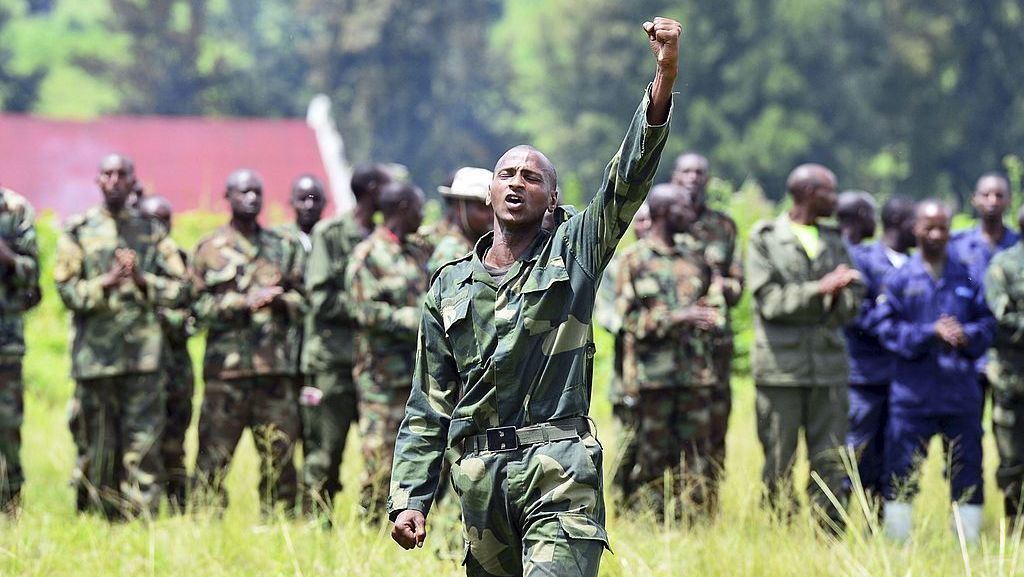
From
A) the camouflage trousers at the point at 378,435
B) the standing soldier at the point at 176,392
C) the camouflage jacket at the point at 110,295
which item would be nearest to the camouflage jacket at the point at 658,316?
the camouflage trousers at the point at 378,435

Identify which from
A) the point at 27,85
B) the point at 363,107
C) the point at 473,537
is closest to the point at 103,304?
the point at 473,537

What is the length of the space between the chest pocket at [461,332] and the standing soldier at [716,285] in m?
4.18

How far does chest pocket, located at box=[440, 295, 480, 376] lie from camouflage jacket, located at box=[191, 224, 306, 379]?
452 cm

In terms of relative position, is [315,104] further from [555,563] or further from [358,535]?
[555,563]

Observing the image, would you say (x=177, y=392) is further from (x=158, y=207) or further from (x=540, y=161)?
(x=540, y=161)

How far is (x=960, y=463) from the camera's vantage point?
9336 millimetres

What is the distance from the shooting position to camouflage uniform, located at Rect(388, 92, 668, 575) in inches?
201

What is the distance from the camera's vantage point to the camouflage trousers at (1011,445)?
9531 mm

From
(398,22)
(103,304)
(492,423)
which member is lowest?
(492,423)

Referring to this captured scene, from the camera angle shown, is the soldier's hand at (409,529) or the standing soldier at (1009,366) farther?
the standing soldier at (1009,366)

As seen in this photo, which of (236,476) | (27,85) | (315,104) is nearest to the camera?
(236,476)

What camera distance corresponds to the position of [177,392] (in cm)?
1050

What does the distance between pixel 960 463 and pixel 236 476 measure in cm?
470

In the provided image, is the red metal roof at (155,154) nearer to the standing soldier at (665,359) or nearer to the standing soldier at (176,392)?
the standing soldier at (176,392)
